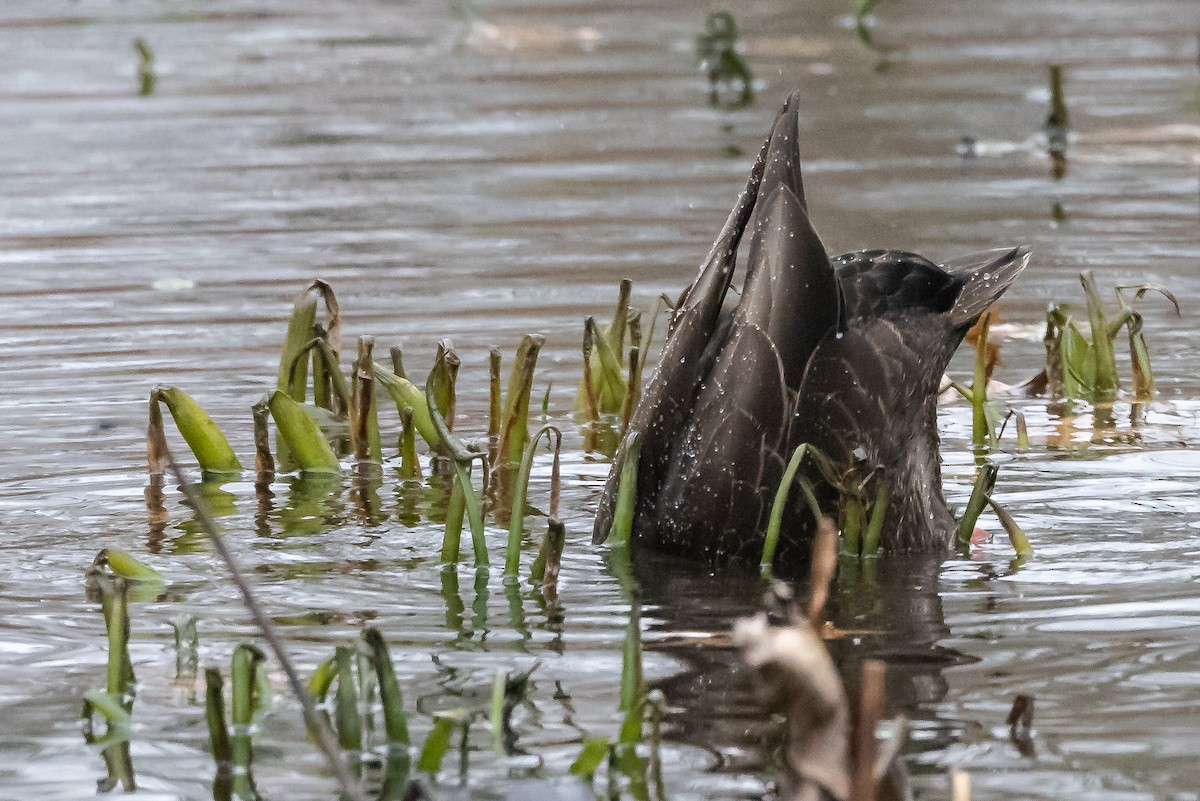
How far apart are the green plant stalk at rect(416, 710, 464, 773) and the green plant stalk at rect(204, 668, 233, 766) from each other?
0.34 metres

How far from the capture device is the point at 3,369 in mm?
6680

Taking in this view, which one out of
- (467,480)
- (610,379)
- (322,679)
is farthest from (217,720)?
(610,379)

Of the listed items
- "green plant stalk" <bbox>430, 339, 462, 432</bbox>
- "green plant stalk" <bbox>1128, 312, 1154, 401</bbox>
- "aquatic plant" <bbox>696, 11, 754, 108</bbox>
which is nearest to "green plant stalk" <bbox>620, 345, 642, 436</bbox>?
"green plant stalk" <bbox>430, 339, 462, 432</bbox>

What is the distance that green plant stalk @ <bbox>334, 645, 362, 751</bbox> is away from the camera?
11.0 feet

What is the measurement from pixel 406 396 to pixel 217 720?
1.89 metres

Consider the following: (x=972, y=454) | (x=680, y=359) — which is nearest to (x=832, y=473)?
(x=680, y=359)

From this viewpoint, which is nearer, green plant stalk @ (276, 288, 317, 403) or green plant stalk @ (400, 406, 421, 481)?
green plant stalk @ (400, 406, 421, 481)

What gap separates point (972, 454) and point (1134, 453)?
0.44 meters

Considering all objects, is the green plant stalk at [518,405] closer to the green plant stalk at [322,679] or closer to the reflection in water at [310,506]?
the reflection in water at [310,506]

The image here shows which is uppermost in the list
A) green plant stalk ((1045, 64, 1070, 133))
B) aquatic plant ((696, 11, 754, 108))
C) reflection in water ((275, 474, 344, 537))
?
aquatic plant ((696, 11, 754, 108))

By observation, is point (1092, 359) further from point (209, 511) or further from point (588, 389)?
point (209, 511)

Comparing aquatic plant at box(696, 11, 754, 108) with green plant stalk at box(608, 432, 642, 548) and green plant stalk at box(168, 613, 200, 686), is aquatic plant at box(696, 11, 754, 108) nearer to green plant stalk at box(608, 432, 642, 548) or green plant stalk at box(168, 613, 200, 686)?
green plant stalk at box(608, 432, 642, 548)

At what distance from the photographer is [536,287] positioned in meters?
7.80

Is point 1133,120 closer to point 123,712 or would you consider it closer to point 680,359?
point 680,359
